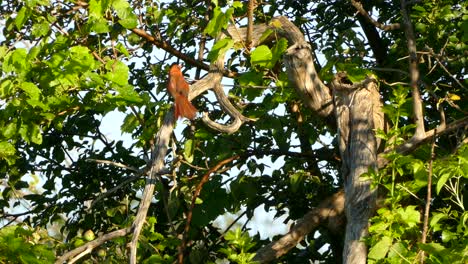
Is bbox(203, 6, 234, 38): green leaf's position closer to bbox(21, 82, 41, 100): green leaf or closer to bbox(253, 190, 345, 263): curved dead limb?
bbox(21, 82, 41, 100): green leaf

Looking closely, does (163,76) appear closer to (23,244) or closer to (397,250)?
(23,244)

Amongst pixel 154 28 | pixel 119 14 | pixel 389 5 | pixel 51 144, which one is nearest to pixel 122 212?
pixel 51 144

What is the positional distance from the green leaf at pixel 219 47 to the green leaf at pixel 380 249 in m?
1.10

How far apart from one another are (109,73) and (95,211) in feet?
4.73

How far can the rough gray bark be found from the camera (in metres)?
4.89

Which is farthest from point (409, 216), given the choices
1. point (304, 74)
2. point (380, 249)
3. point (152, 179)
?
point (152, 179)

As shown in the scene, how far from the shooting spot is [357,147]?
16.5 ft

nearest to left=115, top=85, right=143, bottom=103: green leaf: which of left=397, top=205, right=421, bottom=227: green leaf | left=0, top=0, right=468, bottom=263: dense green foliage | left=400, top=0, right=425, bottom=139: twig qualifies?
left=0, top=0, right=468, bottom=263: dense green foliage

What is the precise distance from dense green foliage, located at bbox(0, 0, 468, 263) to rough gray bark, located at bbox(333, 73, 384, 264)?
0.08 meters

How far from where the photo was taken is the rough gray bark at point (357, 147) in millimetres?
4887

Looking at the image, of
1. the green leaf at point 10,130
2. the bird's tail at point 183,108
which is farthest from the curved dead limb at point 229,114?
the green leaf at point 10,130

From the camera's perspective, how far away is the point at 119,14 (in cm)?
516

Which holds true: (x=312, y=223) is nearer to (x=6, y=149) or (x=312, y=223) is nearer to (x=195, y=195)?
(x=195, y=195)

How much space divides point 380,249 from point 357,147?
746 millimetres
